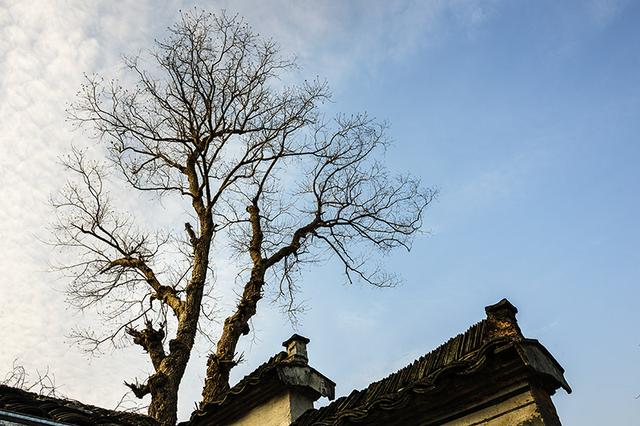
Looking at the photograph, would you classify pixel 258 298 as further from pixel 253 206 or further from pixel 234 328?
pixel 253 206

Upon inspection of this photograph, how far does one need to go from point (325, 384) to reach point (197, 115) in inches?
354

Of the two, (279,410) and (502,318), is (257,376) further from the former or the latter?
(502,318)

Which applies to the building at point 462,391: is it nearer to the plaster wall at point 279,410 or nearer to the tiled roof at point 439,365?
the tiled roof at point 439,365

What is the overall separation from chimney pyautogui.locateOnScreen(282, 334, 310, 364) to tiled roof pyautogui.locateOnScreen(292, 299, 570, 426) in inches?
54.7

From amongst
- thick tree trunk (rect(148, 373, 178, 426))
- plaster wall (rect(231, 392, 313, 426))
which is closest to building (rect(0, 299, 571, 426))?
plaster wall (rect(231, 392, 313, 426))

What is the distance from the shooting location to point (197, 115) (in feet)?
45.3

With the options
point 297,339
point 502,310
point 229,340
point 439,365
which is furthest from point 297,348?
point 229,340

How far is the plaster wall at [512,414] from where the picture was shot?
3992mm

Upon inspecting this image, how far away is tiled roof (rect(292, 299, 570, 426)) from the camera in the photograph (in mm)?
4207

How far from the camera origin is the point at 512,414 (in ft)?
13.5

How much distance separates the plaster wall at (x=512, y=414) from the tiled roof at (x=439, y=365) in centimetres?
35

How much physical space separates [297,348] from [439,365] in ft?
8.68

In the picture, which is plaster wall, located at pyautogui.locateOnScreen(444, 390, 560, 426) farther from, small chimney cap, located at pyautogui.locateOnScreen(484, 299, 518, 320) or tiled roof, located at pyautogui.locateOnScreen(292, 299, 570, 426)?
small chimney cap, located at pyautogui.locateOnScreen(484, 299, 518, 320)

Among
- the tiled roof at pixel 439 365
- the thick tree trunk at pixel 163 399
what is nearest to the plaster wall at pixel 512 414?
the tiled roof at pixel 439 365
